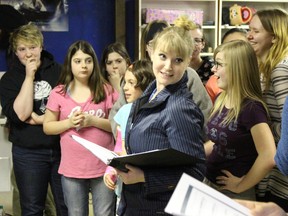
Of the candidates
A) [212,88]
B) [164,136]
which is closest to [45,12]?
[212,88]

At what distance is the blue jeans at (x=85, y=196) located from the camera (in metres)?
2.41

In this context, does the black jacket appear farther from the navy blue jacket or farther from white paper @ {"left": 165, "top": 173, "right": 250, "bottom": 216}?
white paper @ {"left": 165, "top": 173, "right": 250, "bottom": 216}

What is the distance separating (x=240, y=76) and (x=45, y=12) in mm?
2793

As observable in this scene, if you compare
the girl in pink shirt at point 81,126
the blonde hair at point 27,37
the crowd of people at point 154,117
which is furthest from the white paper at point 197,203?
the blonde hair at point 27,37

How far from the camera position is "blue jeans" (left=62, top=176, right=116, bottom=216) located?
241 centimetres

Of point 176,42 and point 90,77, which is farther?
point 90,77

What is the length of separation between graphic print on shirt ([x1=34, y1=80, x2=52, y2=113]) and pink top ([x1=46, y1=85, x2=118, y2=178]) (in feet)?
0.40

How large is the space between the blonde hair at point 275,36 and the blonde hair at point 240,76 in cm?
12

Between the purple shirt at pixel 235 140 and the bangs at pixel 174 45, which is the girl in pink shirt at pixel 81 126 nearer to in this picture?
the purple shirt at pixel 235 140

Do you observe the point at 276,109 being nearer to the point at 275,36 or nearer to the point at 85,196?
the point at 275,36

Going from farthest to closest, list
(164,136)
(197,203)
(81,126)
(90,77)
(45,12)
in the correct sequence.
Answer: (45,12), (90,77), (81,126), (164,136), (197,203)

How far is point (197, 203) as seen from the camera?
0.89 m

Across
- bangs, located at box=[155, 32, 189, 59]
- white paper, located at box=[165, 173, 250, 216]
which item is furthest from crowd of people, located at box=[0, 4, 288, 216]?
white paper, located at box=[165, 173, 250, 216]

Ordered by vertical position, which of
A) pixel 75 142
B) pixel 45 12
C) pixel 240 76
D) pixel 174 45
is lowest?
pixel 75 142
